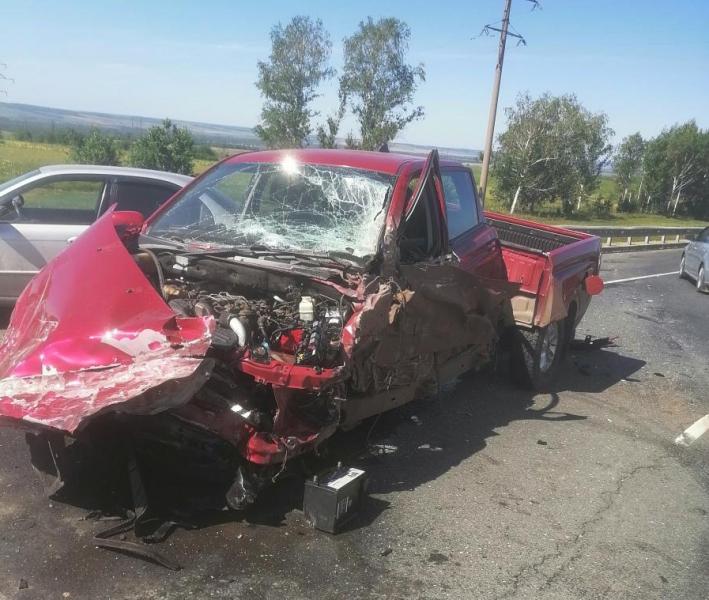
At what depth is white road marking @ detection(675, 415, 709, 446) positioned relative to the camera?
18.7ft

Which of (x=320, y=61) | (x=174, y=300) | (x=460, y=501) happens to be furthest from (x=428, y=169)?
(x=320, y=61)

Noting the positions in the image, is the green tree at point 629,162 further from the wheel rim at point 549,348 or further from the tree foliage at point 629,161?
the wheel rim at point 549,348

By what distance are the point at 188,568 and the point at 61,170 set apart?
504 cm

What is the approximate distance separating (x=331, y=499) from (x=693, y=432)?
393cm

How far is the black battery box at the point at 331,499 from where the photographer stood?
353 centimetres

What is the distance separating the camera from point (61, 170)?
691 centimetres

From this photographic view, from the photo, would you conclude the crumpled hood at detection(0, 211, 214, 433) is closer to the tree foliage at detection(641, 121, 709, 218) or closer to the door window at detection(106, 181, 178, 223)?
the door window at detection(106, 181, 178, 223)

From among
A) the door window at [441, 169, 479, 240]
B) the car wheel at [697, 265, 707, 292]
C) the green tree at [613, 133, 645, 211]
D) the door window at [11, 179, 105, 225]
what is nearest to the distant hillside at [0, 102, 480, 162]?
the door window at [441, 169, 479, 240]

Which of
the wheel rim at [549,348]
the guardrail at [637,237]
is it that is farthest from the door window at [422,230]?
the guardrail at [637,237]

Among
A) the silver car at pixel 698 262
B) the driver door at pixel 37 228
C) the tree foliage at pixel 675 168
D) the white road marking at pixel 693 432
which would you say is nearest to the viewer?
the white road marking at pixel 693 432

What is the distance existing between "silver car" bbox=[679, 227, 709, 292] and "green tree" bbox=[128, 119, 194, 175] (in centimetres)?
1525

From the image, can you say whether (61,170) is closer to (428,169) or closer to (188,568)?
(428,169)

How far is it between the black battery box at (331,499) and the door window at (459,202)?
90.1 inches

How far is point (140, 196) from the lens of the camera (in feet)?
23.3
